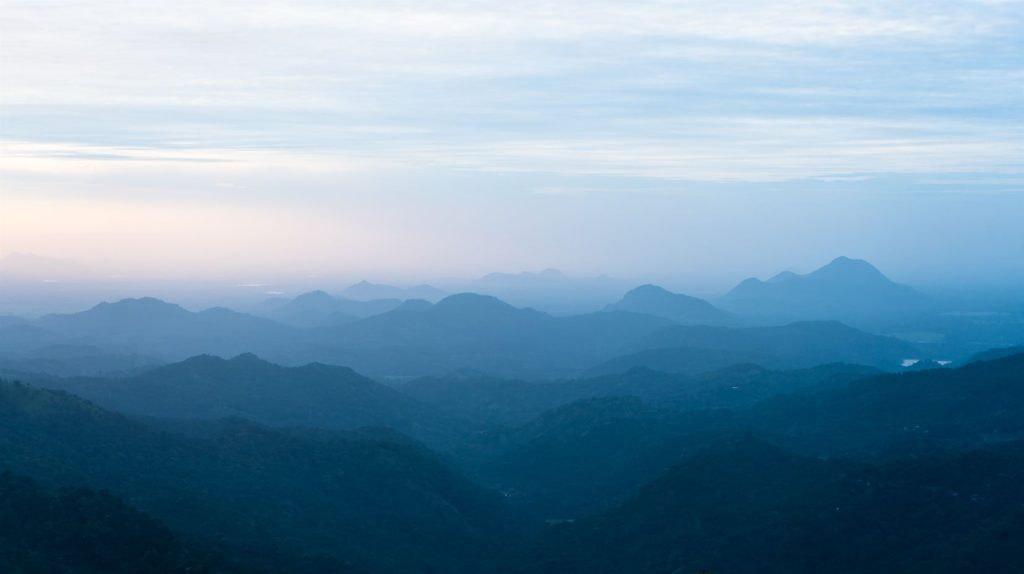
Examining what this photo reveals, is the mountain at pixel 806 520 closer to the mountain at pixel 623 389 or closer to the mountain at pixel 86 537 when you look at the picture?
the mountain at pixel 86 537

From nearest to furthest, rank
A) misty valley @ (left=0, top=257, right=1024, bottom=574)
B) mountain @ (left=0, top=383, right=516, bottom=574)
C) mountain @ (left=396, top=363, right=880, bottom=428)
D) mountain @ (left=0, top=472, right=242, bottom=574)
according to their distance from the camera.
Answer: mountain @ (left=0, top=472, right=242, bottom=574) → misty valley @ (left=0, top=257, right=1024, bottom=574) → mountain @ (left=0, top=383, right=516, bottom=574) → mountain @ (left=396, top=363, right=880, bottom=428)

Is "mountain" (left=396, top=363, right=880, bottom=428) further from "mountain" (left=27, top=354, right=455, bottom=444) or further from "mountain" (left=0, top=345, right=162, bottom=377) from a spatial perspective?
"mountain" (left=0, top=345, right=162, bottom=377)

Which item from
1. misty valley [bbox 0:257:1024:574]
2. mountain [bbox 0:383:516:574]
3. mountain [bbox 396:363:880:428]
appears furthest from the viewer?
mountain [bbox 396:363:880:428]

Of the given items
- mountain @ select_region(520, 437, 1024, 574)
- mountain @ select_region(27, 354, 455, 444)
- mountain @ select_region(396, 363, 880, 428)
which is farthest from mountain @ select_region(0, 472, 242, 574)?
mountain @ select_region(396, 363, 880, 428)

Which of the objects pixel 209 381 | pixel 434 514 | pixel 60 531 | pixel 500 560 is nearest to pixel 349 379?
pixel 209 381

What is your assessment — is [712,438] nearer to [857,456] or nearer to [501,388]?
[857,456]

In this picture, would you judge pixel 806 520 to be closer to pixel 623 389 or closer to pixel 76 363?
pixel 623 389
